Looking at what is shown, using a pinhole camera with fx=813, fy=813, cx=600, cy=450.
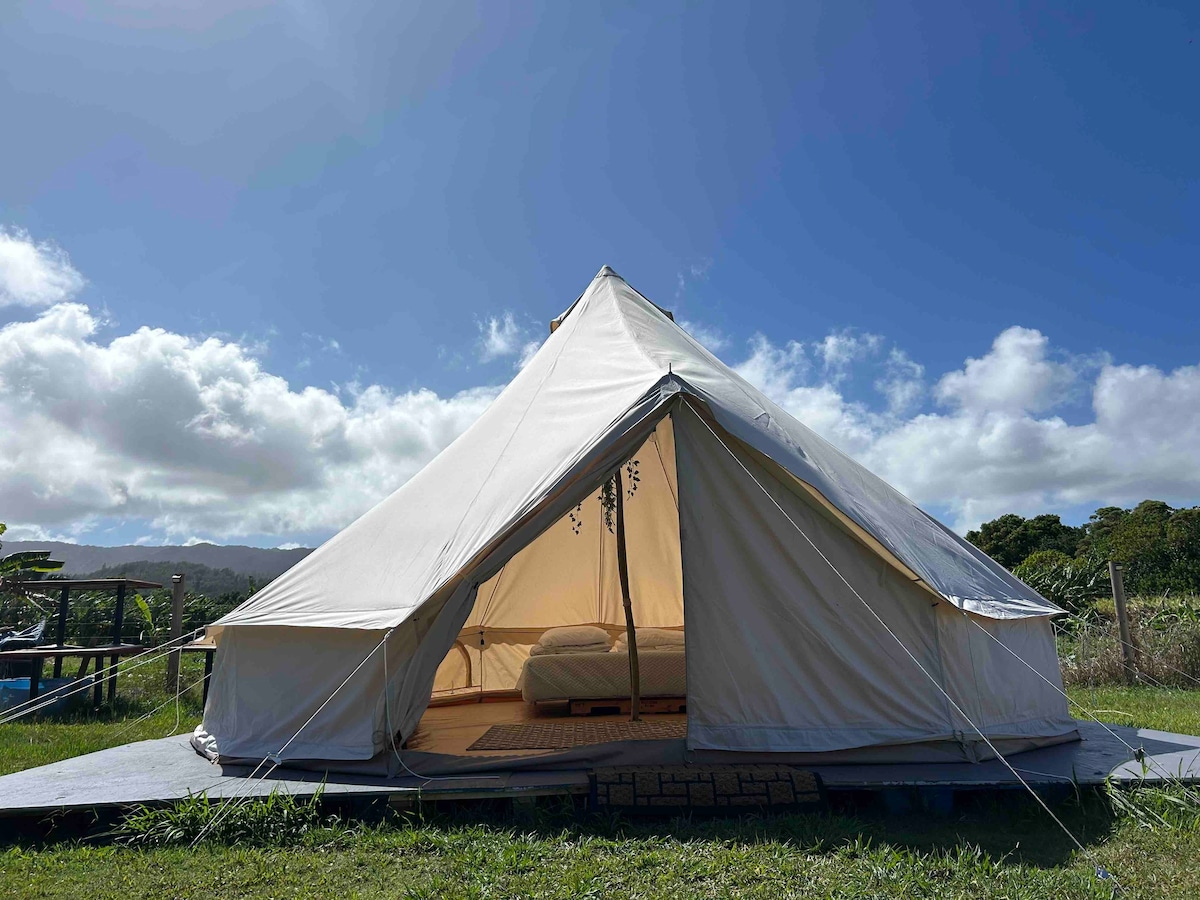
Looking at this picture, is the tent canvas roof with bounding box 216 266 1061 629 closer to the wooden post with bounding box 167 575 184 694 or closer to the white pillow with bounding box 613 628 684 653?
the white pillow with bounding box 613 628 684 653

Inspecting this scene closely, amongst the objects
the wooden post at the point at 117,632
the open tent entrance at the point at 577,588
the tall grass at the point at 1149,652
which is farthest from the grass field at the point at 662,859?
the tall grass at the point at 1149,652

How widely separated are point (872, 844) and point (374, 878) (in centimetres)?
189

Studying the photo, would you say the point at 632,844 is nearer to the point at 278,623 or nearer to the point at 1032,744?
the point at 278,623

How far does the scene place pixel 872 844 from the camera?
3172 mm

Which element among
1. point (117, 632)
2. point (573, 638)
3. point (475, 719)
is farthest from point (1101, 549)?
point (117, 632)

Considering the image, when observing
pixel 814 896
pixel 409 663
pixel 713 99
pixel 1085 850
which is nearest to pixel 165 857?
pixel 409 663

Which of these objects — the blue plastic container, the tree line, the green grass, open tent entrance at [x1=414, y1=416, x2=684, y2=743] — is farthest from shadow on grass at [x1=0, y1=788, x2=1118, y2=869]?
the tree line

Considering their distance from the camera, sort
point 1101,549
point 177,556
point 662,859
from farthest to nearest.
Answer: point 177,556, point 1101,549, point 662,859

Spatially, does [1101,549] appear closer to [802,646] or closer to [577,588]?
[577,588]

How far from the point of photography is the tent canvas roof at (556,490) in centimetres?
421

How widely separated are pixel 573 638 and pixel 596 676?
69 centimetres

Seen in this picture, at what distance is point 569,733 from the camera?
17.4ft

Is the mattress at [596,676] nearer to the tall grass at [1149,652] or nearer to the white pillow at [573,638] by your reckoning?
the white pillow at [573,638]

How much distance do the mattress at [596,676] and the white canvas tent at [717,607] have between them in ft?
7.05
